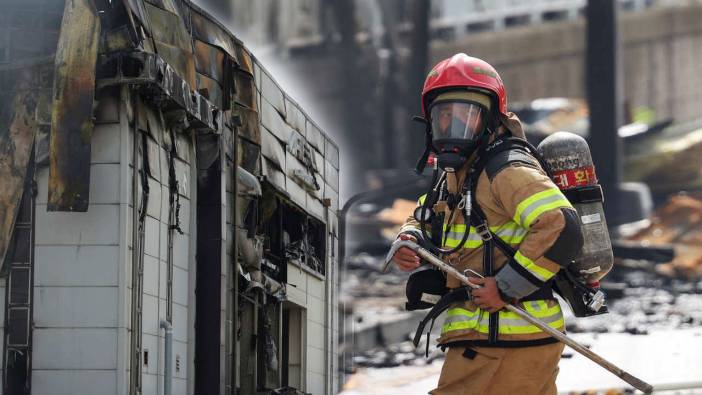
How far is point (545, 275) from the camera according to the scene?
14.6 feet

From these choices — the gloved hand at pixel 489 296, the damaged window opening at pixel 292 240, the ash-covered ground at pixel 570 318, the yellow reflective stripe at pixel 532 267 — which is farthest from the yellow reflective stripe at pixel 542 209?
the ash-covered ground at pixel 570 318

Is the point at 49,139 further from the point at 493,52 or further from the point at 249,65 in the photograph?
the point at 493,52

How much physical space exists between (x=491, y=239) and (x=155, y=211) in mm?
2473

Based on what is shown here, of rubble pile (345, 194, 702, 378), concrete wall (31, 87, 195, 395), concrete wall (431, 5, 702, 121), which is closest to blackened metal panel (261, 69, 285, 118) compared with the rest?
concrete wall (31, 87, 195, 395)

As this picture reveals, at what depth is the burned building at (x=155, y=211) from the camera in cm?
589

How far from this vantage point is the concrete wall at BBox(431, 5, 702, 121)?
36.6 meters

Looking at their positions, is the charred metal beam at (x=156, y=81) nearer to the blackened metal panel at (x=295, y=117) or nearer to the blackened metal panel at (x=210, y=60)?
the blackened metal panel at (x=210, y=60)

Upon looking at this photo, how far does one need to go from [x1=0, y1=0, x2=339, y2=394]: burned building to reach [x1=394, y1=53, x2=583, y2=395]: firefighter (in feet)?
5.38

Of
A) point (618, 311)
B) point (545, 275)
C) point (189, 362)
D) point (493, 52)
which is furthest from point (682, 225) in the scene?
point (545, 275)

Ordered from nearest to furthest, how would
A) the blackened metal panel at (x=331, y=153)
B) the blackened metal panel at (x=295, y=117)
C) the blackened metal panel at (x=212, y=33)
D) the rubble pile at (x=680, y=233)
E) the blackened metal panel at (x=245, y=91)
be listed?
the blackened metal panel at (x=212, y=33) → the blackened metal panel at (x=245, y=91) → the blackened metal panel at (x=295, y=117) → the blackened metal panel at (x=331, y=153) → the rubble pile at (x=680, y=233)

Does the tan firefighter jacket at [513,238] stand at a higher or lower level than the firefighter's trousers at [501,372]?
higher

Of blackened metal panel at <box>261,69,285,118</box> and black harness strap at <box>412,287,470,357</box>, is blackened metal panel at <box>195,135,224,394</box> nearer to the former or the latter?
blackened metal panel at <box>261,69,285,118</box>

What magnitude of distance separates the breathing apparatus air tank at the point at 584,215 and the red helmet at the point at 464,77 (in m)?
0.28

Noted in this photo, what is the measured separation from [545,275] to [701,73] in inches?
1414
